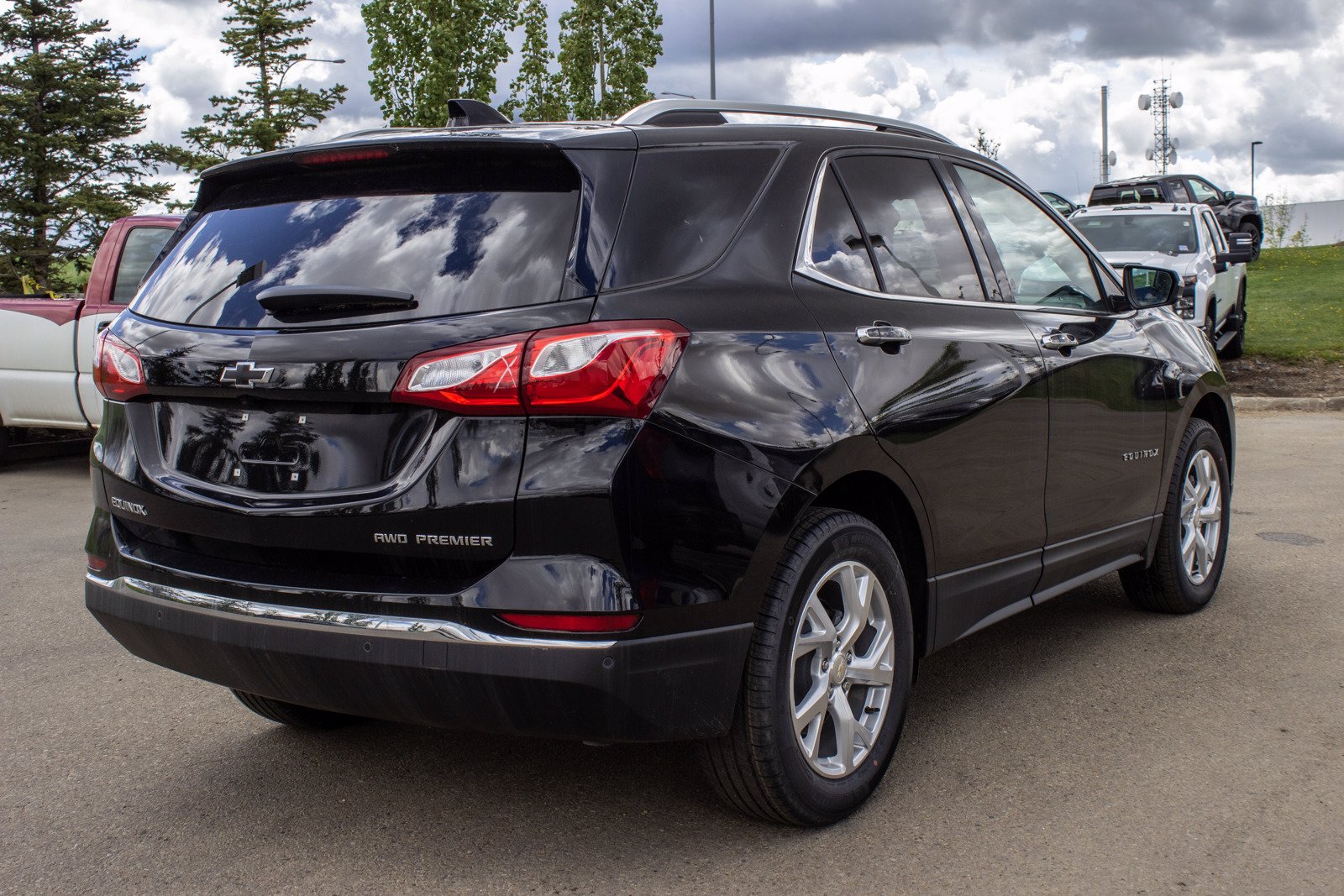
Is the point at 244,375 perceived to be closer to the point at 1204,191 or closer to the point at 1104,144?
the point at 1204,191

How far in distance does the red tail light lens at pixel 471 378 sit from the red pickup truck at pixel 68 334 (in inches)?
279

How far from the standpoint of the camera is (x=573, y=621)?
9.31 ft

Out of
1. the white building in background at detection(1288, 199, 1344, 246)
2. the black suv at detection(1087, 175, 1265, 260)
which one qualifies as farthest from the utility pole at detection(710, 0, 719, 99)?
the white building in background at detection(1288, 199, 1344, 246)

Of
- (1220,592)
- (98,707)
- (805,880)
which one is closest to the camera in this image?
(805,880)

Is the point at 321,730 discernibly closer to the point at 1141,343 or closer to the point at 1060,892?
the point at 1060,892

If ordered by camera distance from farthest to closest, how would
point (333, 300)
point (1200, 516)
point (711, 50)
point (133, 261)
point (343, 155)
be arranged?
point (711, 50) → point (133, 261) → point (1200, 516) → point (343, 155) → point (333, 300)

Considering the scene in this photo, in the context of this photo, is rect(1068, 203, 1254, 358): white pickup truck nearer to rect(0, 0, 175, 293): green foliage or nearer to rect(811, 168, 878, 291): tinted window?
rect(811, 168, 878, 291): tinted window

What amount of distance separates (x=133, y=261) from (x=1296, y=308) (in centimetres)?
2004

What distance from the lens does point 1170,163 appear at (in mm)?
68750

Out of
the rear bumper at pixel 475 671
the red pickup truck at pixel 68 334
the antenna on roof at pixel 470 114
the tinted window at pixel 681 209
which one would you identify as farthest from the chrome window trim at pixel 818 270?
the red pickup truck at pixel 68 334

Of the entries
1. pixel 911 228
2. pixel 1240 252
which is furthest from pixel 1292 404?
pixel 911 228

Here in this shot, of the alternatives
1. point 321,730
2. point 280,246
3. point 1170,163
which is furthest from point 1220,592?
point 1170,163

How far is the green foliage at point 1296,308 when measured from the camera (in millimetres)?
17781

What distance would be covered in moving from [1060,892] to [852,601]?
0.85 m
